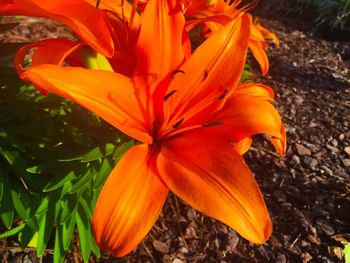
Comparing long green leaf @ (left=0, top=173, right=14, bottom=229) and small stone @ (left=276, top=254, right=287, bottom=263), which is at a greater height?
long green leaf @ (left=0, top=173, right=14, bottom=229)

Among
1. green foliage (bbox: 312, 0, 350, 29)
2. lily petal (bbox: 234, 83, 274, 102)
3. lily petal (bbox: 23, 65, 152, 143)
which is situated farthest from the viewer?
green foliage (bbox: 312, 0, 350, 29)

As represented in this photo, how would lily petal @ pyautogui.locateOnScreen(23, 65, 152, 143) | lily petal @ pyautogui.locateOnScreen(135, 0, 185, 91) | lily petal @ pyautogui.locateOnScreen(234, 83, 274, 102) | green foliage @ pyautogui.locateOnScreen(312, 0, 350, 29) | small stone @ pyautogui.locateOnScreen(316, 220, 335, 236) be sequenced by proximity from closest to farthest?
lily petal @ pyautogui.locateOnScreen(23, 65, 152, 143), lily petal @ pyautogui.locateOnScreen(135, 0, 185, 91), lily petal @ pyautogui.locateOnScreen(234, 83, 274, 102), small stone @ pyautogui.locateOnScreen(316, 220, 335, 236), green foliage @ pyautogui.locateOnScreen(312, 0, 350, 29)

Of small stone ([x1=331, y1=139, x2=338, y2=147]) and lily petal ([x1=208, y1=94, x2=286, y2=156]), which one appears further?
small stone ([x1=331, y1=139, x2=338, y2=147])

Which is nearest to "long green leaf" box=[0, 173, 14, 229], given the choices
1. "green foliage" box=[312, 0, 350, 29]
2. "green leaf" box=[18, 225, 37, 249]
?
"green leaf" box=[18, 225, 37, 249]

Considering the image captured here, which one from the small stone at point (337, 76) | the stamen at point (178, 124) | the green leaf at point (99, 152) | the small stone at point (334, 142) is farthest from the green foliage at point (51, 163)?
the small stone at point (337, 76)

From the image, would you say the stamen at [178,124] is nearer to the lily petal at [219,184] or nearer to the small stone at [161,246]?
the lily petal at [219,184]

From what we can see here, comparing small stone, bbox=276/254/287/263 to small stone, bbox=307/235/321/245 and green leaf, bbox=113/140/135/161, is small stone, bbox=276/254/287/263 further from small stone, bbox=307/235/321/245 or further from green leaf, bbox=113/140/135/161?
green leaf, bbox=113/140/135/161

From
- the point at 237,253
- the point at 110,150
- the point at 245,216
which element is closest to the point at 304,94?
the point at 237,253
